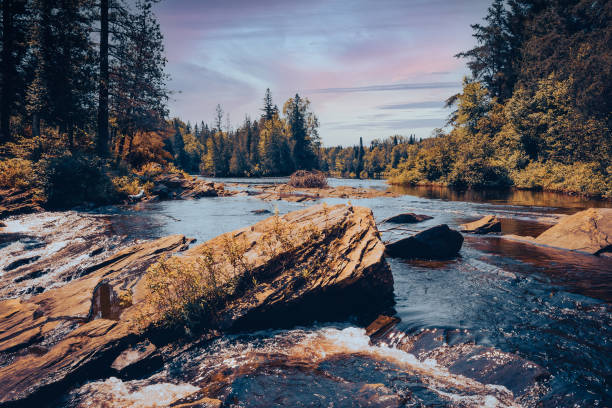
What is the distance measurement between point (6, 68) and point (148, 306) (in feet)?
87.5

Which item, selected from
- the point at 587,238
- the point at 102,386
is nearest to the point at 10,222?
the point at 102,386

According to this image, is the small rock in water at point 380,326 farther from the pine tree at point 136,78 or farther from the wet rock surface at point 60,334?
the pine tree at point 136,78

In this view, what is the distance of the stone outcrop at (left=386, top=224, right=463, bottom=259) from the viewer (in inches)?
368

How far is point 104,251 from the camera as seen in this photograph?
912 centimetres

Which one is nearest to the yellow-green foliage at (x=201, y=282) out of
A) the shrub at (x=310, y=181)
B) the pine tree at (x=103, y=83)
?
the pine tree at (x=103, y=83)

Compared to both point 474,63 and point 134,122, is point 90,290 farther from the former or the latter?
point 474,63

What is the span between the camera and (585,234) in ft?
31.7

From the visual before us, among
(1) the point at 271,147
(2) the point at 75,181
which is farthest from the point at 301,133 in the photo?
(2) the point at 75,181

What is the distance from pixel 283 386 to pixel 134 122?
84.9ft

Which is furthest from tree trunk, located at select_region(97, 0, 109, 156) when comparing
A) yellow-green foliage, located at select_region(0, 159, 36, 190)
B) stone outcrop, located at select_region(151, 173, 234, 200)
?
yellow-green foliage, located at select_region(0, 159, 36, 190)

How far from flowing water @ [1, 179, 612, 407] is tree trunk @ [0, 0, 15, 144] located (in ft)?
79.9

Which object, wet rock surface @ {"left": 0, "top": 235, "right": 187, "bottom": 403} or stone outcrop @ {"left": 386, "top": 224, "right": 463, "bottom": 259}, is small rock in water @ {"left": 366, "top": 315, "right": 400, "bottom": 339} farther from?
stone outcrop @ {"left": 386, "top": 224, "right": 463, "bottom": 259}

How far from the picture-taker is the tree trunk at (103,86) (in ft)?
62.9

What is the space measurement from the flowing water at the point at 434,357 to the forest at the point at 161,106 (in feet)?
50.6
